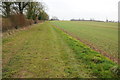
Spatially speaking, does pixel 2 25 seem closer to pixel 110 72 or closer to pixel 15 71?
pixel 15 71

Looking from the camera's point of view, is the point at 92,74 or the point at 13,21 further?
the point at 13,21

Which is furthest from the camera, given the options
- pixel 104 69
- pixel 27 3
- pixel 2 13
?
pixel 27 3

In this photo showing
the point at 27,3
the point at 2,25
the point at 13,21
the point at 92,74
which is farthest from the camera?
the point at 27,3

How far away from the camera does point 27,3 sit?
87.7 feet

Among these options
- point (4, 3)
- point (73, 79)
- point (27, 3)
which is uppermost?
point (27, 3)

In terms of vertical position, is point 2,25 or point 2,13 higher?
point 2,13

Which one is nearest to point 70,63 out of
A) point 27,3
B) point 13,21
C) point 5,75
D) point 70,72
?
point 70,72

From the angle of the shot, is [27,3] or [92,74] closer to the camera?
[92,74]

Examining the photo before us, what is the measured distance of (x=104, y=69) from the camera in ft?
15.1

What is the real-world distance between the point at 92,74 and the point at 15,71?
293cm

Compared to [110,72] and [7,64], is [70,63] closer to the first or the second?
[110,72]

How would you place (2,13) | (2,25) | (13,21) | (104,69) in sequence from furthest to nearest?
1. (2,13)
2. (13,21)
3. (2,25)
4. (104,69)

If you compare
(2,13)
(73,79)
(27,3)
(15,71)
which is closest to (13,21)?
(2,13)

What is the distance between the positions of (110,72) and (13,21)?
17399mm
